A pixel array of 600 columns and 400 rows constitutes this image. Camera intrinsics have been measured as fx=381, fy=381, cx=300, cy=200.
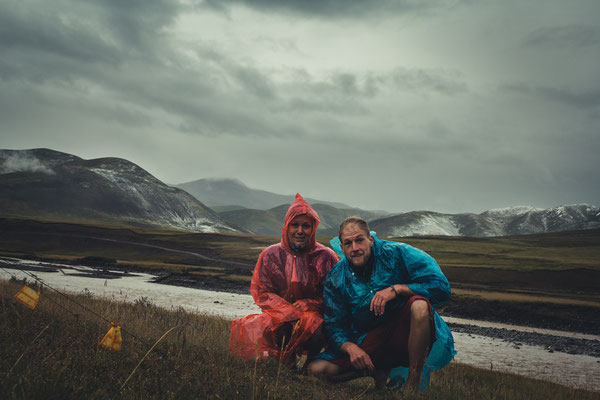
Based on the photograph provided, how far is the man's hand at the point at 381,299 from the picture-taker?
4.54 m

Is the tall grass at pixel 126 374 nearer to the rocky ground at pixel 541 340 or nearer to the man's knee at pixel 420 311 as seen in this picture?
the man's knee at pixel 420 311

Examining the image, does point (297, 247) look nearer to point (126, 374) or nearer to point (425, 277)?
point (425, 277)

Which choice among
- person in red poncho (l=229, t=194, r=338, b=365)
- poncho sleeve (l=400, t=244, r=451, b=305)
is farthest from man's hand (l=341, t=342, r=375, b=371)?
poncho sleeve (l=400, t=244, r=451, b=305)

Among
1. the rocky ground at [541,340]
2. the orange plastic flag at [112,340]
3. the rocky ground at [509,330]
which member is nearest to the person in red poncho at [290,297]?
the orange plastic flag at [112,340]

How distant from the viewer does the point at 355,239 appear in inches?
190

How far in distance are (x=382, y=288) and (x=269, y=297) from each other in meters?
1.69

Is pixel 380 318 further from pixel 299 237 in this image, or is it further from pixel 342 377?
pixel 299 237

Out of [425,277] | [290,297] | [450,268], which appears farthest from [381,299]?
[450,268]

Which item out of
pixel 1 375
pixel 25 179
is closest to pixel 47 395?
pixel 1 375

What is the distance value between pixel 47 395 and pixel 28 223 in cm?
11389

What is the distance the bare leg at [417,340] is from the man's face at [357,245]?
813 millimetres

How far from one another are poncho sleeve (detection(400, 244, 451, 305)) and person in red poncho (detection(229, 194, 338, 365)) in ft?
4.29

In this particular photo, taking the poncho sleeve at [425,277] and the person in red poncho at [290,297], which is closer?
the poncho sleeve at [425,277]

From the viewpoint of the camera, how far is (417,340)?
459 centimetres
